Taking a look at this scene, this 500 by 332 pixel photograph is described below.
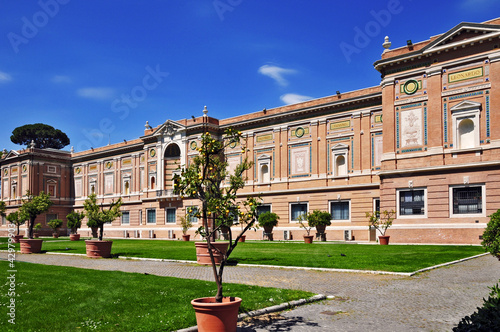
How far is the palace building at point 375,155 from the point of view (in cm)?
2959

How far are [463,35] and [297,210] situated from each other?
71.7ft

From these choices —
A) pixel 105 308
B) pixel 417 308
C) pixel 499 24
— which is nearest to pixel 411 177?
pixel 499 24

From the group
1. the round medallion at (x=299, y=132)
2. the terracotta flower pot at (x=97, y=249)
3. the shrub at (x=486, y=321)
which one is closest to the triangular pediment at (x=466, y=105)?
the round medallion at (x=299, y=132)

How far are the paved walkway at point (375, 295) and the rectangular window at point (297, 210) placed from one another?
25692mm

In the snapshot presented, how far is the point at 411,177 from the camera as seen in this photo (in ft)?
105

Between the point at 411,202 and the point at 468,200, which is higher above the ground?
the point at 468,200

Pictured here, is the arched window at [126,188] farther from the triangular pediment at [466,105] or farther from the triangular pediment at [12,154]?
the triangular pediment at [466,105]

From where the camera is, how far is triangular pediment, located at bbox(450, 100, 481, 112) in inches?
1171

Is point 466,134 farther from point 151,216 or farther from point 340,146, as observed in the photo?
point 151,216

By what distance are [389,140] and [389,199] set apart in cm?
440

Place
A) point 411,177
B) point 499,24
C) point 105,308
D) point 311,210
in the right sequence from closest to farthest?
1. point 105,308
2. point 499,24
3. point 411,177
4. point 311,210

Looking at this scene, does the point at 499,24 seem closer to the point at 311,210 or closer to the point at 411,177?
the point at 411,177

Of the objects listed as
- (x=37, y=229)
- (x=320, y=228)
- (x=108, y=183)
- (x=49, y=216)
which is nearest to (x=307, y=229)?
(x=320, y=228)

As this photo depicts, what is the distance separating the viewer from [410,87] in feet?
107
